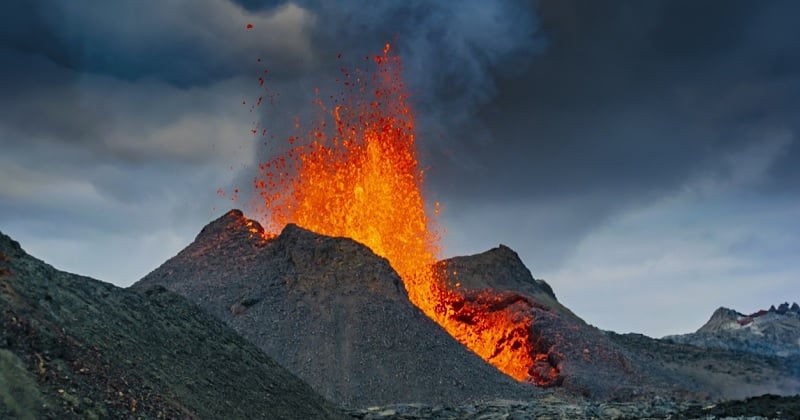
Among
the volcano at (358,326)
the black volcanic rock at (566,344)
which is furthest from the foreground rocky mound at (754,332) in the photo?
the volcano at (358,326)

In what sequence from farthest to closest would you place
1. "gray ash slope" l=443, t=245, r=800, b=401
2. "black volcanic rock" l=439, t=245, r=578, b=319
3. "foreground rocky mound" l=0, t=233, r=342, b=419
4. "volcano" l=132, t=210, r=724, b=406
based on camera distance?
"black volcanic rock" l=439, t=245, r=578, b=319 → "gray ash slope" l=443, t=245, r=800, b=401 → "volcano" l=132, t=210, r=724, b=406 → "foreground rocky mound" l=0, t=233, r=342, b=419

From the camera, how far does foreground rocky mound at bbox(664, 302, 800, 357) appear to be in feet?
241

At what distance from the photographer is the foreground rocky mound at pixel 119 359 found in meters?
13.6

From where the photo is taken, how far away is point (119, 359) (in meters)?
16.9

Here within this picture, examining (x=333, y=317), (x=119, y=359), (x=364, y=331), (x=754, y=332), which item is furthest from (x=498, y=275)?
(x=119, y=359)

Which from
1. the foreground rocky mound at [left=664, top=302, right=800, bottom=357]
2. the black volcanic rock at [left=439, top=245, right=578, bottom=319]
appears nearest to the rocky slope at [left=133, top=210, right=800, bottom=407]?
the black volcanic rock at [left=439, top=245, right=578, bottom=319]

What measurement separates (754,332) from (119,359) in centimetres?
7414

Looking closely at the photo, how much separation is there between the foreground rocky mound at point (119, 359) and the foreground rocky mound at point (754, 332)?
5948 centimetres

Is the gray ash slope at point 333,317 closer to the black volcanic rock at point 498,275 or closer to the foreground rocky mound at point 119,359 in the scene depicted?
the foreground rocky mound at point 119,359

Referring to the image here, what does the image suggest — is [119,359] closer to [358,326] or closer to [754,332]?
[358,326]

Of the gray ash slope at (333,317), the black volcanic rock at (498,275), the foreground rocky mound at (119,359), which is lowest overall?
the foreground rocky mound at (119,359)

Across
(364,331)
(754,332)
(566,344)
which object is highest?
(754,332)

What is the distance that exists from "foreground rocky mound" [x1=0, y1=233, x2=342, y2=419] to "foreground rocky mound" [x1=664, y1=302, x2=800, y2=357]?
59.5 meters

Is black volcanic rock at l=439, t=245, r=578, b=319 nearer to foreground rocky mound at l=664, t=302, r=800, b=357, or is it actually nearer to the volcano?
the volcano
